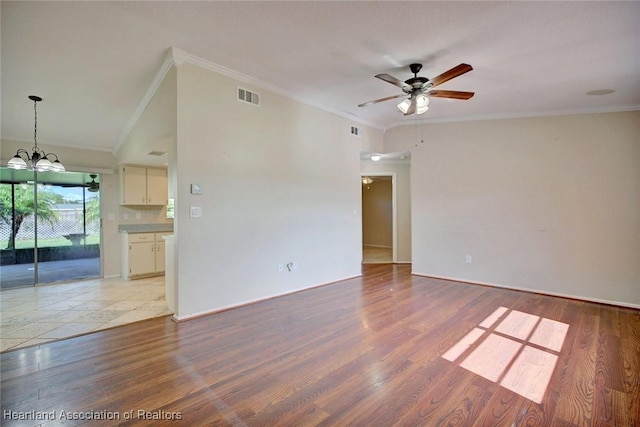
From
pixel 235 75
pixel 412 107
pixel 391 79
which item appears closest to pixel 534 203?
pixel 412 107

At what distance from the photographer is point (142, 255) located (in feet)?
18.2

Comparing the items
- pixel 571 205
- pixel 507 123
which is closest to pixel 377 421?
pixel 571 205

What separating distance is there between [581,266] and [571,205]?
2.96 ft

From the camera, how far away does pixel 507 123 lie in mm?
4891

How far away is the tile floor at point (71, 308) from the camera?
3025 millimetres

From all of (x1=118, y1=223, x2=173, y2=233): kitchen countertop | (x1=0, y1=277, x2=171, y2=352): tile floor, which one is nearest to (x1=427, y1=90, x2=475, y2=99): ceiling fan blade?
(x1=0, y1=277, x2=171, y2=352): tile floor

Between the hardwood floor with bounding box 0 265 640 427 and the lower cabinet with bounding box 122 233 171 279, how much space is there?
2.63 metres

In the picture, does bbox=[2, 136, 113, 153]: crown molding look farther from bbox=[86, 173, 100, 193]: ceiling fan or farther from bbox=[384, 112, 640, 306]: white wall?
bbox=[384, 112, 640, 306]: white wall

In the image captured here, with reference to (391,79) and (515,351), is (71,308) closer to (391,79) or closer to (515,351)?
(391,79)

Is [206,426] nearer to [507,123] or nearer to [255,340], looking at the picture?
[255,340]

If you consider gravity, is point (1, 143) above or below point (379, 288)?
above

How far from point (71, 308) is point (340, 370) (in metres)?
3.68

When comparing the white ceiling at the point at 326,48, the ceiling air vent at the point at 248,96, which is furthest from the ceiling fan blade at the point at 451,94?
the ceiling air vent at the point at 248,96

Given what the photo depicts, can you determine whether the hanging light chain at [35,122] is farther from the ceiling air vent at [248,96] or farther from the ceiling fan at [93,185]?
the ceiling air vent at [248,96]
